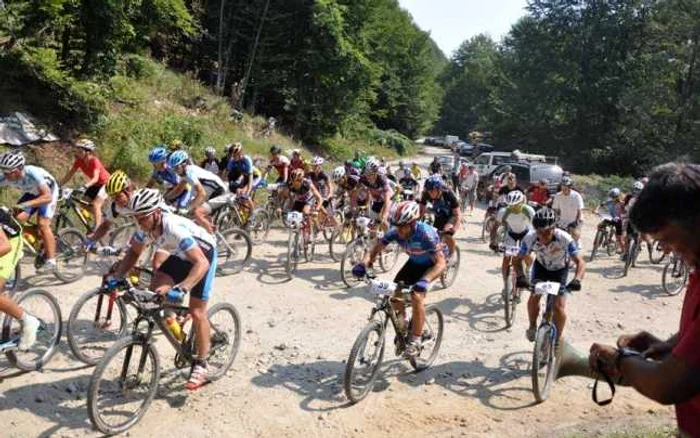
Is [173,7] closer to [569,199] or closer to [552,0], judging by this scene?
[569,199]

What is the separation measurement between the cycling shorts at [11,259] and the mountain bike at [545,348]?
5634mm

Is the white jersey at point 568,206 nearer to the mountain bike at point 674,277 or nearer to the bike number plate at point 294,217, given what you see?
the mountain bike at point 674,277

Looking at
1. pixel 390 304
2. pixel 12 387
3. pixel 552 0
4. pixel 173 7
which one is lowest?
pixel 12 387

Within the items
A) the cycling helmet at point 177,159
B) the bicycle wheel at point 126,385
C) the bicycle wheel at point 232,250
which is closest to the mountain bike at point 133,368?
the bicycle wheel at point 126,385

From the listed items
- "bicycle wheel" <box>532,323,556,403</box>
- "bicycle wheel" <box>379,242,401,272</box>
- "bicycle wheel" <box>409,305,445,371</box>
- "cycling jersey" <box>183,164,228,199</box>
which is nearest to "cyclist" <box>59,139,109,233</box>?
"cycling jersey" <box>183,164,228,199</box>

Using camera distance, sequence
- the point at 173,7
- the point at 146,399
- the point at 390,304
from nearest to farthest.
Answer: the point at 146,399 → the point at 390,304 → the point at 173,7

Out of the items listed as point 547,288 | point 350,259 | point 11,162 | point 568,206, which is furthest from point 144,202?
point 568,206

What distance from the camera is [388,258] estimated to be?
1200 cm

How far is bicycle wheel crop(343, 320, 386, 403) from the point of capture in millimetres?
6023

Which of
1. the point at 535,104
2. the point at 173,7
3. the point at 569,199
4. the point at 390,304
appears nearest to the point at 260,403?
the point at 390,304

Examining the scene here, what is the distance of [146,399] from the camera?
5.43 meters

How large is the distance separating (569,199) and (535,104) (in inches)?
1556

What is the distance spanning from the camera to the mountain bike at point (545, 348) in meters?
6.52

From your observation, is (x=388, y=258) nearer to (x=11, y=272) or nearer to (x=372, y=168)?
(x=372, y=168)
